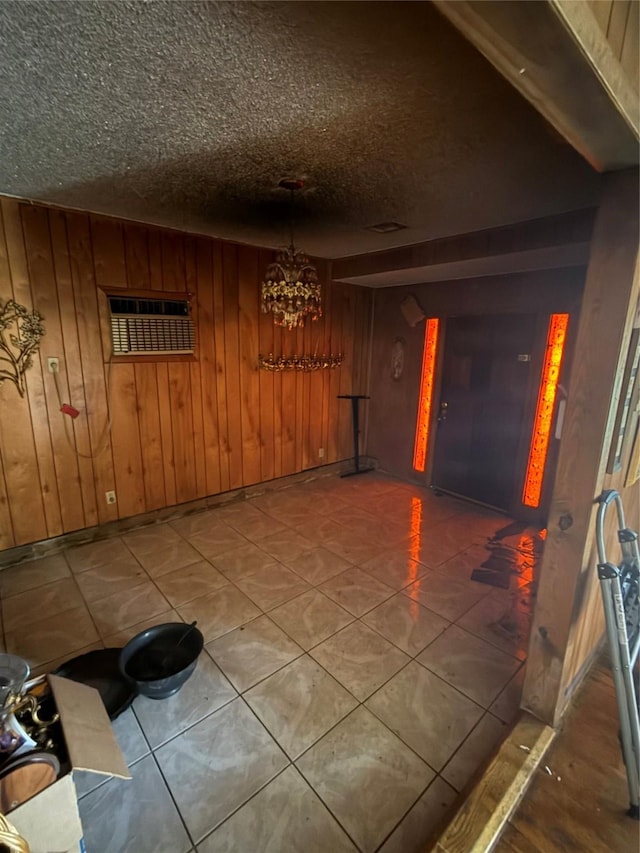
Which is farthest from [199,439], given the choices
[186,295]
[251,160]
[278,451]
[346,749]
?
[346,749]

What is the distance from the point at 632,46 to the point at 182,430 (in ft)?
10.9

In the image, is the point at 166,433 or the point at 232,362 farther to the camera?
the point at 232,362

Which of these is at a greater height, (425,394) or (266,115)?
(266,115)

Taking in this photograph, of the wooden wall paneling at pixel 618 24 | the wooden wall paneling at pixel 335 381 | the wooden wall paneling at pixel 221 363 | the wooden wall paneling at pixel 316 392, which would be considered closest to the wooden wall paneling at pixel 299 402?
the wooden wall paneling at pixel 316 392

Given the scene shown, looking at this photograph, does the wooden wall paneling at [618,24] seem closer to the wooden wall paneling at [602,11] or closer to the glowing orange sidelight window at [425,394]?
the wooden wall paneling at [602,11]

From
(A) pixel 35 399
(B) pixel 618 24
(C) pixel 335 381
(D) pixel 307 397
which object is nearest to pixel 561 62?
(B) pixel 618 24

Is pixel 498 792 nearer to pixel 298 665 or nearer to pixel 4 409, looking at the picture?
pixel 298 665

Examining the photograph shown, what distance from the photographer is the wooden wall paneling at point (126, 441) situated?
9.97 ft

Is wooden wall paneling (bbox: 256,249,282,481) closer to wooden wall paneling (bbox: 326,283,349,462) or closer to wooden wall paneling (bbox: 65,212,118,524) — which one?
wooden wall paneling (bbox: 326,283,349,462)

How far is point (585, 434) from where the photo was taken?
138 cm

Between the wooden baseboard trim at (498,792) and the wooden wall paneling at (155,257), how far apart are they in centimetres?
348

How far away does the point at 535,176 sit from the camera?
6.29 ft

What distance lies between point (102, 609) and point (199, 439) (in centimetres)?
159

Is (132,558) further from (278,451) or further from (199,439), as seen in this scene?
(278,451)
